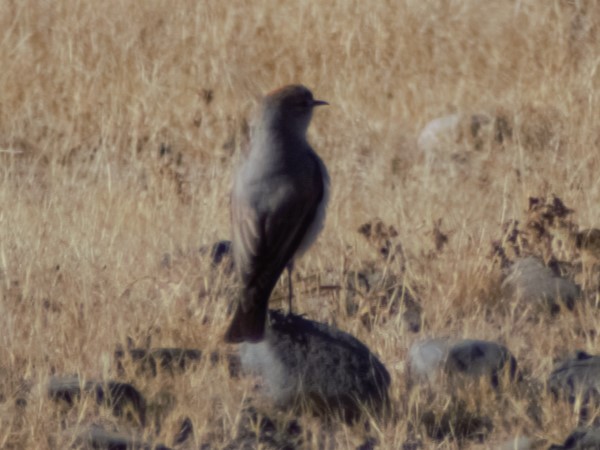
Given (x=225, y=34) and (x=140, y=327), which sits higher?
(x=225, y=34)

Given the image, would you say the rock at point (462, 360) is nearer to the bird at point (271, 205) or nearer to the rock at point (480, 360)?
the rock at point (480, 360)

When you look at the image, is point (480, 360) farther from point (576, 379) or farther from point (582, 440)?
point (582, 440)

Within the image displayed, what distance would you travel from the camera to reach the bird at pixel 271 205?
5480mm

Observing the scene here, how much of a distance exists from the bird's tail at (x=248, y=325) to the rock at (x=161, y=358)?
0.83 feet

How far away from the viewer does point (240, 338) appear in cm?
541

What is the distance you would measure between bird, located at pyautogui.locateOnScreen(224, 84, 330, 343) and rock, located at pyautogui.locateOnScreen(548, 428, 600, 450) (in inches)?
48.6

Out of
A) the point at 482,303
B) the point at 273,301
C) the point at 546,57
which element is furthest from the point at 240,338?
the point at 546,57

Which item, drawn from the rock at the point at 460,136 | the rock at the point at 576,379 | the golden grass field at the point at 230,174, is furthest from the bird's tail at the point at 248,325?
the rock at the point at 460,136

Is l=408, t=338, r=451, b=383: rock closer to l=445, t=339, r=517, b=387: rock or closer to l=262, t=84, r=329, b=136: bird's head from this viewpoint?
l=445, t=339, r=517, b=387: rock

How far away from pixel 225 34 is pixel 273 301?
5015 millimetres

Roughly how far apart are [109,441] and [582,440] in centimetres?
156

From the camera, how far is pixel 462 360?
5594mm

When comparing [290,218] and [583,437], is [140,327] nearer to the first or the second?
[290,218]

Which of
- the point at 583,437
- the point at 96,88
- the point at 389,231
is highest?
the point at 96,88
